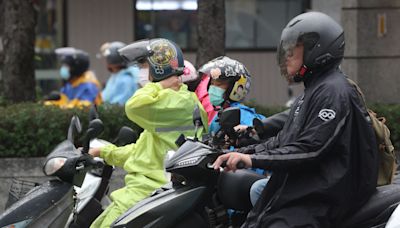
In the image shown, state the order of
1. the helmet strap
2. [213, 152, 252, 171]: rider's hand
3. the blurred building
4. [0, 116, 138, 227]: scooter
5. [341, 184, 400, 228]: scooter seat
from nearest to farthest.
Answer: [213, 152, 252, 171]: rider's hand → [341, 184, 400, 228]: scooter seat → the helmet strap → [0, 116, 138, 227]: scooter → the blurred building

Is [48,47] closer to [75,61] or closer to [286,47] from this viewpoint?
[75,61]

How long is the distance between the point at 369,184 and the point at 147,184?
1.91 m

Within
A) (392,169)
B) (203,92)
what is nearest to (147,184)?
(203,92)

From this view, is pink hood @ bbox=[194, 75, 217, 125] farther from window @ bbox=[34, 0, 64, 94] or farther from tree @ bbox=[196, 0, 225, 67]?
window @ bbox=[34, 0, 64, 94]

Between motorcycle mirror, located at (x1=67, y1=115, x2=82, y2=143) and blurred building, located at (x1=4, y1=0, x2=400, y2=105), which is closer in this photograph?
motorcycle mirror, located at (x1=67, y1=115, x2=82, y2=143)

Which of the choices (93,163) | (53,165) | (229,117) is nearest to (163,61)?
(93,163)

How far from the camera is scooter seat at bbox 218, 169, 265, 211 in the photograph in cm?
459

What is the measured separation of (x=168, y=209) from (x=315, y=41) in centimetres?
114

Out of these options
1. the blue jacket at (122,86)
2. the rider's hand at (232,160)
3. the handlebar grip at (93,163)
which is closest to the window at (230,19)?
the blue jacket at (122,86)

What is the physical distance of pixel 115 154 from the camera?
5969 millimetres

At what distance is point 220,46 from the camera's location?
10016 mm

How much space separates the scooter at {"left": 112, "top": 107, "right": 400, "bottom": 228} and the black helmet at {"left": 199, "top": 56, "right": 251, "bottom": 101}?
1.36 metres

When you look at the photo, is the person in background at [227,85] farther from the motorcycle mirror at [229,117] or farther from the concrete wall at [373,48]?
the concrete wall at [373,48]

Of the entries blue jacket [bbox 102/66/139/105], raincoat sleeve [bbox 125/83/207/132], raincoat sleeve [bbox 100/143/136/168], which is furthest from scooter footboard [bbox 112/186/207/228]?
blue jacket [bbox 102/66/139/105]
